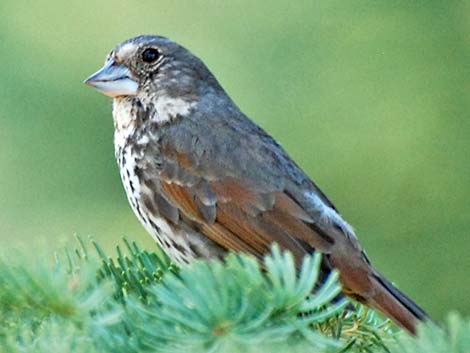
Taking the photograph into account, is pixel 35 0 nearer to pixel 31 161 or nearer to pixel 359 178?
pixel 31 161

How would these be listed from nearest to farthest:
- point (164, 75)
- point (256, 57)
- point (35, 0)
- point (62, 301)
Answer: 1. point (62, 301)
2. point (256, 57)
3. point (35, 0)
4. point (164, 75)

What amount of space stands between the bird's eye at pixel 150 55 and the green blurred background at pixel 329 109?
46 cm

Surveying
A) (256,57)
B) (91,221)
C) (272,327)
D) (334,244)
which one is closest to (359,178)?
(334,244)

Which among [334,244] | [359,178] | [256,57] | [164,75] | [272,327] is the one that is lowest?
[272,327]

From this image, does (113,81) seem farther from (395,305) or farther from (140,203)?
(395,305)

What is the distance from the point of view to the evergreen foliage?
5.73ft

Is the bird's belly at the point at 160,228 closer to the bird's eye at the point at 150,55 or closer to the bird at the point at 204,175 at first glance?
the bird at the point at 204,175

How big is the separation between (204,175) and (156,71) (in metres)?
0.62

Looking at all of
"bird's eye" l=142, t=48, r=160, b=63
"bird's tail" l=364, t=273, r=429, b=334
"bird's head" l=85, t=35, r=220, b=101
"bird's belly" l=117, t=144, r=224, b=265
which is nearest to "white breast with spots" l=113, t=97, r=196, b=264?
"bird's belly" l=117, t=144, r=224, b=265

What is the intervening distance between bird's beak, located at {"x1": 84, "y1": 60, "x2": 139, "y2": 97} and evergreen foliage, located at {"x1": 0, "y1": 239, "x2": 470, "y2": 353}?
1.98 meters

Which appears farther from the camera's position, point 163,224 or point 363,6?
point 163,224

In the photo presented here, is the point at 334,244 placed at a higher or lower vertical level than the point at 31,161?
lower

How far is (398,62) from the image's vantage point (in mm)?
3684

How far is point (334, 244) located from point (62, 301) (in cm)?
186
